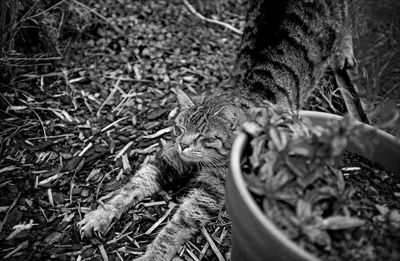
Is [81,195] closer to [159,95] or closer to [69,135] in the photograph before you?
[69,135]

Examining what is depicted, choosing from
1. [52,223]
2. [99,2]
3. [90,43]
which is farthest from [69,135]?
[99,2]

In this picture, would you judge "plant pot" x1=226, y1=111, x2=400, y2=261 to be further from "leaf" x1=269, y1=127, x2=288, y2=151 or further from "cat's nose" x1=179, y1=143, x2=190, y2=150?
"cat's nose" x1=179, y1=143, x2=190, y2=150

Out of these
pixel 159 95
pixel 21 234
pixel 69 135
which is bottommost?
pixel 21 234

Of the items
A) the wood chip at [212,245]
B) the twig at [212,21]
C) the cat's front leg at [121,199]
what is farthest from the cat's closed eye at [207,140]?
the twig at [212,21]

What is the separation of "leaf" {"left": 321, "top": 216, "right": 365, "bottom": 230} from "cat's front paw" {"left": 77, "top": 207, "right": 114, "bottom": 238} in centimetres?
110

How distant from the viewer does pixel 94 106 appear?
7.72 ft

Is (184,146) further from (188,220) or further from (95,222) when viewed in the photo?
(95,222)

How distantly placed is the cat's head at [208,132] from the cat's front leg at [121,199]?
0.69 feet

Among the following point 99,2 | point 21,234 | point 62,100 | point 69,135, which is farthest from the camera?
point 99,2

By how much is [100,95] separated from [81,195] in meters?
0.77

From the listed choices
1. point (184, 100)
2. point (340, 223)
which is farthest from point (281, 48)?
point (340, 223)

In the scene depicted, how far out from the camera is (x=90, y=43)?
267 cm

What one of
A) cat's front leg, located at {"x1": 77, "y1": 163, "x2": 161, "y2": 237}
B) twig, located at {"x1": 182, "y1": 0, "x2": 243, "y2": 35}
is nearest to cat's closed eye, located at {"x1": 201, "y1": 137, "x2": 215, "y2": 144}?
cat's front leg, located at {"x1": 77, "y1": 163, "x2": 161, "y2": 237}

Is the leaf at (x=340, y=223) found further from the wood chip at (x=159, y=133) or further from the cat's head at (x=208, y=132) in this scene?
the wood chip at (x=159, y=133)
